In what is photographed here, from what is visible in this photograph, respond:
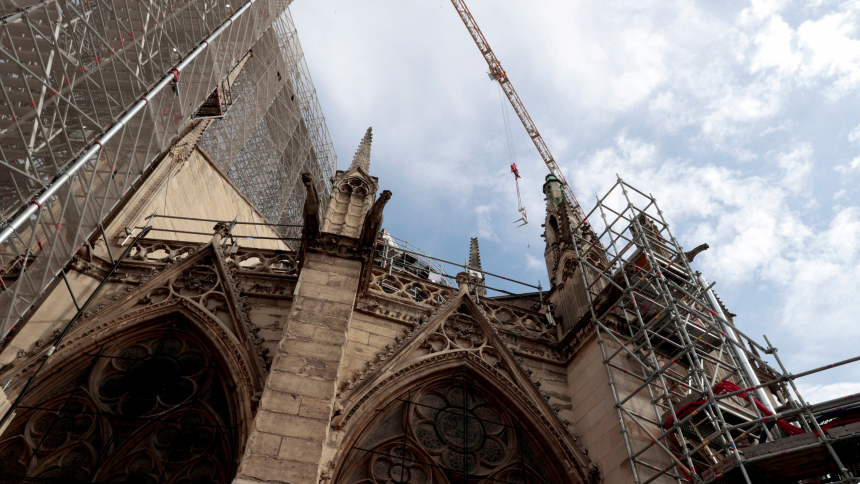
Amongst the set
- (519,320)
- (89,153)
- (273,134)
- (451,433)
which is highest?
(273,134)

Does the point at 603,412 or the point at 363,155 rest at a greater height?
the point at 363,155

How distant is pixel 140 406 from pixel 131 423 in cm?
26

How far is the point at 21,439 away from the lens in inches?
273

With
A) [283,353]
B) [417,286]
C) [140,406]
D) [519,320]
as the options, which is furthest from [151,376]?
[519,320]

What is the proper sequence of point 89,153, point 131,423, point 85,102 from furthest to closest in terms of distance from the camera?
point 85,102
point 131,423
point 89,153

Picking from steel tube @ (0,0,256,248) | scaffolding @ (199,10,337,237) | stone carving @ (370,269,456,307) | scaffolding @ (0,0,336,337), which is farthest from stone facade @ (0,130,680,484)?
scaffolding @ (199,10,337,237)

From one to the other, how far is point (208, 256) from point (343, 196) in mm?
2270

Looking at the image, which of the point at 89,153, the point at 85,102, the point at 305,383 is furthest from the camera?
the point at 85,102

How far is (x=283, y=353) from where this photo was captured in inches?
253

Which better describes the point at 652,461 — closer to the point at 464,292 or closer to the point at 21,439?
the point at 464,292

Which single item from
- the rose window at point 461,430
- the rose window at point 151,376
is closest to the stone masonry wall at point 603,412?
the rose window at point 461,430

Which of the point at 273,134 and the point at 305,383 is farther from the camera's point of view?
the point at 273,134

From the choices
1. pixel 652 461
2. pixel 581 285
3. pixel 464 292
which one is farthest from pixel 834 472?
pixel 464 292

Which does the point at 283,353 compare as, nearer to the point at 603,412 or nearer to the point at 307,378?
the point at 307,378
